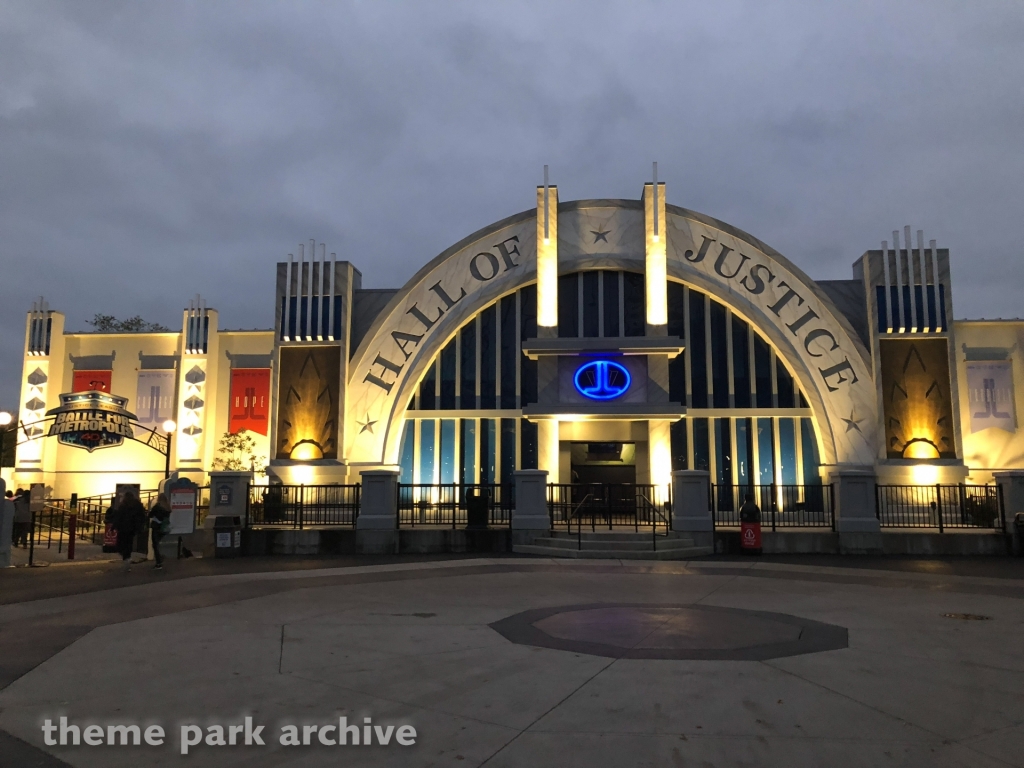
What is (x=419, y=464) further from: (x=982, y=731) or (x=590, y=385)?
(x=982, y=731)

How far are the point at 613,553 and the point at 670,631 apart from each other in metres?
10.4

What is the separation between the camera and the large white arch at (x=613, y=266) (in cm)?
3125

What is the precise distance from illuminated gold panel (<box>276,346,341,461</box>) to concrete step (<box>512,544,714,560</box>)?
14.1 meters


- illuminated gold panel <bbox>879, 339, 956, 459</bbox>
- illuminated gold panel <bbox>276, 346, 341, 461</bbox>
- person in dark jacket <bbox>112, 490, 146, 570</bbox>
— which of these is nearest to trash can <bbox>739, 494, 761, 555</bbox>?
illuminated gold panel <bbox>879, 339, 956, 459</bbox>

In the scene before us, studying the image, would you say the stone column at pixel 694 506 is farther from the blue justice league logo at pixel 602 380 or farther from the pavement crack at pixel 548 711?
the pavement crack at pixel 548 711

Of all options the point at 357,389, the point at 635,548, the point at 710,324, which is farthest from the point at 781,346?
the point at 357,389

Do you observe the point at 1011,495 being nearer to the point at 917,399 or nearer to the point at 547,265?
the point at 917,399

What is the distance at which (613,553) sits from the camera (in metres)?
19.7

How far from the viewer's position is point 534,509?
2145 cm

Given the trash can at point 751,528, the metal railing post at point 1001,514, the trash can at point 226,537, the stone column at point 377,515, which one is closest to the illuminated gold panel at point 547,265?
the stone column at point 377,515

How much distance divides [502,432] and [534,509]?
11.3 metres

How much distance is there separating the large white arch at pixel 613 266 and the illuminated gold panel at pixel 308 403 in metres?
0.84

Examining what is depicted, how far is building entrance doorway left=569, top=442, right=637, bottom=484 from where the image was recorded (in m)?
31.8

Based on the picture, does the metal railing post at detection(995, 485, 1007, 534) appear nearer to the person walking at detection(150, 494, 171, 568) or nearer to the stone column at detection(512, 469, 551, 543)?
the stone column at detection(512, 469, 551, 543)
